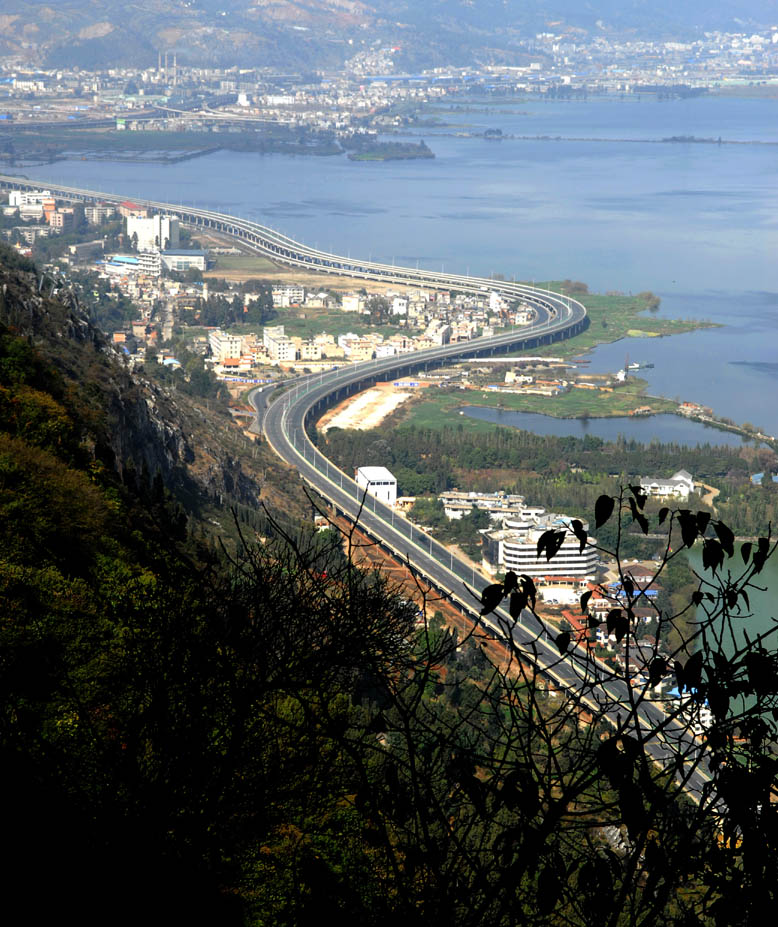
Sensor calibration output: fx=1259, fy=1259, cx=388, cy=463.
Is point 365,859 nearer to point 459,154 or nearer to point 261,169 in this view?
point 261,169

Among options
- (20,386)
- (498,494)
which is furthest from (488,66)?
(20,386)

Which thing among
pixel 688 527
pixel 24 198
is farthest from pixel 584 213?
pixel 688 527

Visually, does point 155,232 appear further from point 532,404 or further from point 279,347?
point 532,404

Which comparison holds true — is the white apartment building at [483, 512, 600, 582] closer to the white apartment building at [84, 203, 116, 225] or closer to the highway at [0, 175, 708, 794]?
the highway at [0, 175, 708, 794]

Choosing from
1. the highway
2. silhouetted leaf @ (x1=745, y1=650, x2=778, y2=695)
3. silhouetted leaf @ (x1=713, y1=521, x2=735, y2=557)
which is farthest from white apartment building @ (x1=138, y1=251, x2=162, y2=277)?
silhouetted leaf @ (x1=745, y1=650, x2=778, y2=695)

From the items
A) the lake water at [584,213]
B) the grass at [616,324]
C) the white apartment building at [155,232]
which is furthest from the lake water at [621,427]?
the white apartment building at [155,232]

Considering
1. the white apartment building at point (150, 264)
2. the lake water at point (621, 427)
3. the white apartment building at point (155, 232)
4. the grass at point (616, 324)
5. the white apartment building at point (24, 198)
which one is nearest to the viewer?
the lake water at point (621, 427)

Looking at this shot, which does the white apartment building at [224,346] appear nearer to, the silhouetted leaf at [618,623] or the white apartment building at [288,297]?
the white apartment building at [288,297]
